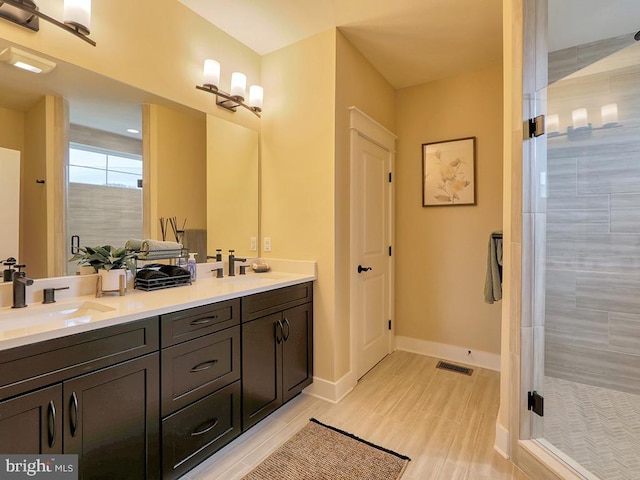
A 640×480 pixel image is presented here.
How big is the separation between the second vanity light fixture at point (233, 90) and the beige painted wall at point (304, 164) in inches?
5.5

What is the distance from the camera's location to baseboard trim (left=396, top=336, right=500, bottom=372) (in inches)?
112

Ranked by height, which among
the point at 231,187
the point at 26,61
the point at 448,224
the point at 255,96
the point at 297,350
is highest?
the point at 255,96

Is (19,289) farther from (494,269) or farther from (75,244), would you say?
(494,269)

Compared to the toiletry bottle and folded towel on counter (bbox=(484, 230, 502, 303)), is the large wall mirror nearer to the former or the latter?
the toiletry bottle

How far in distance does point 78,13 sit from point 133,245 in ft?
3.85

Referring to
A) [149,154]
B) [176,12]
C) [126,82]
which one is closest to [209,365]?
[149,154]

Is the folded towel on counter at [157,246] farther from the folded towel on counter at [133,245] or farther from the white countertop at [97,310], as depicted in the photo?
the white countertop at [97,310]

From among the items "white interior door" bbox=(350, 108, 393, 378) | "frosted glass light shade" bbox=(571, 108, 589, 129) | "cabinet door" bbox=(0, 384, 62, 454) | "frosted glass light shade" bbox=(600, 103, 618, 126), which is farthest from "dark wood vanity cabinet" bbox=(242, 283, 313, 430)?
"frosted glass light shade" bbox=(600, 103, 618, 126)

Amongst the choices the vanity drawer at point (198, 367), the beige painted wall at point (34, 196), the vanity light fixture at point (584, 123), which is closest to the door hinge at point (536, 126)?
the vanity light fixture at point (584, 123)

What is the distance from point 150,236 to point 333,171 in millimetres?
1293

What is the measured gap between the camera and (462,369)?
2.84 m

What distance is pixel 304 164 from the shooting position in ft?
7.99

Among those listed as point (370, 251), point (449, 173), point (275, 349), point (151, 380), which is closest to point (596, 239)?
point (449, 173)

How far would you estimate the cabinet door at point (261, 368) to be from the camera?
6.00 ft
